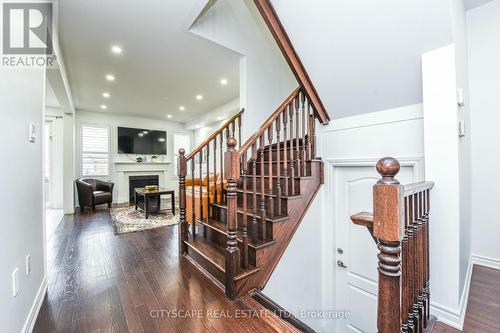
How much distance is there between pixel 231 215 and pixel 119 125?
672 centimetres

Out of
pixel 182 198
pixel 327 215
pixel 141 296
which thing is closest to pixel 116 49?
pixel 182 198

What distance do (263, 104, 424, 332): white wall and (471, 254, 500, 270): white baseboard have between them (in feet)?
4.59

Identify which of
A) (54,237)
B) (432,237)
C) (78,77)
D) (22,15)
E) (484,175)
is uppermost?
(78,77)

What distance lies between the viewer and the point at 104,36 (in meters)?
2.92

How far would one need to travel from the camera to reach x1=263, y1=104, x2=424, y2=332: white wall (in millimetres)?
1954

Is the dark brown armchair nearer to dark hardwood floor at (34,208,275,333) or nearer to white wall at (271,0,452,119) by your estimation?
dark hardwood floor at (34,208,275,333)

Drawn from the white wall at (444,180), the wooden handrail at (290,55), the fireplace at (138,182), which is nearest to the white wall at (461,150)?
the white wall at (444,180)

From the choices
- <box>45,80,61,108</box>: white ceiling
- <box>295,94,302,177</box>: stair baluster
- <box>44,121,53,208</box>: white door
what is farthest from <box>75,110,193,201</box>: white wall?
<box>295,94,302,177</box>: stair baluster

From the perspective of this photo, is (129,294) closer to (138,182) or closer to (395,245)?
(395,245)

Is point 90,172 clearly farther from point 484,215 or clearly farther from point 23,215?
point 484,215

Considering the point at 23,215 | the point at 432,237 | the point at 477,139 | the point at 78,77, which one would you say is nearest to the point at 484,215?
the point at 477,139

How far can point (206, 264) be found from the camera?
7.02 feet

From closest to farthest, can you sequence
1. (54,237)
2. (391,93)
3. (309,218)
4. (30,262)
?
(30,262) → (391,93) → (309,218) → (54,237)

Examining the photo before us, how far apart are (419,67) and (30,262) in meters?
3.20
